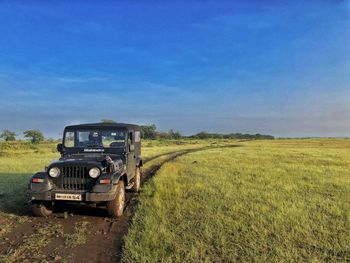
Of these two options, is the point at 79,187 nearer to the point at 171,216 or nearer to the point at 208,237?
the point at 171,216

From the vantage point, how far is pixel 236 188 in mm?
11430

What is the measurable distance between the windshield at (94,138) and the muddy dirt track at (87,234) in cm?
178

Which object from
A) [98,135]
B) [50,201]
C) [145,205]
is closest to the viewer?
[50,201]

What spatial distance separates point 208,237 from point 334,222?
3.13m

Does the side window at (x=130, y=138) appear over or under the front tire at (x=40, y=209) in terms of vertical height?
over

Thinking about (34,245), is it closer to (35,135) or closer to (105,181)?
(105,181)

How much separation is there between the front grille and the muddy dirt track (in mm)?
→ 758

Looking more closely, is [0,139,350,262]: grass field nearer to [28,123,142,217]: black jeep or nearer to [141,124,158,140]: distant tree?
[28,123,142,217]: black jeep

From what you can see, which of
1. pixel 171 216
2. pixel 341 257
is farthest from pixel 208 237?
pixel 341 257

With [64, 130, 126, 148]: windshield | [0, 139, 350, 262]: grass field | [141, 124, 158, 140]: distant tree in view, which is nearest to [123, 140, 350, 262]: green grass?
[0, 139, 350, 262]: grass field

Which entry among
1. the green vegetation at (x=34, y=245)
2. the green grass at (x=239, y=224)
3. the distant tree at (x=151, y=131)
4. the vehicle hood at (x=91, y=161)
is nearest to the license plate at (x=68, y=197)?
the green vegetation at (x=34, y=245)

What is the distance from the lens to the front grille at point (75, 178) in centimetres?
755

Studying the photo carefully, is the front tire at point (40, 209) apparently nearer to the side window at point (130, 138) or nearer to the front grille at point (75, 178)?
the front grille at point (75, 178)

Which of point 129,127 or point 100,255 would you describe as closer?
point 100,255
